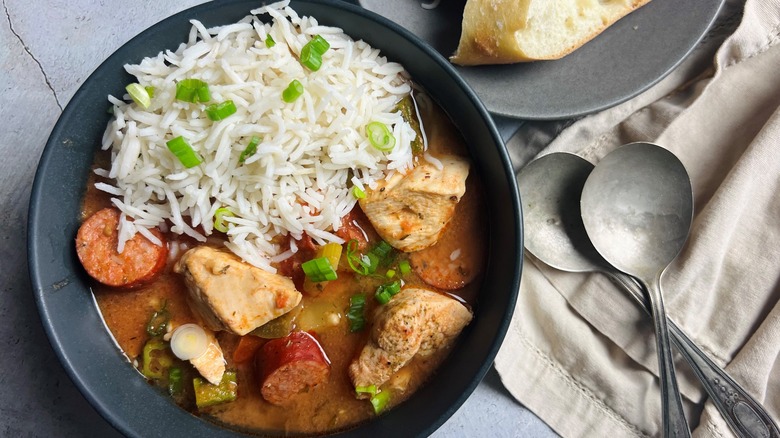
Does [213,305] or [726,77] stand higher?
[726,77]

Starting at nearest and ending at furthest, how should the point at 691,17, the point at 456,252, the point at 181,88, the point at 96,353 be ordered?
1. the point at 181,88
2. the point at 96,353
3. the point at 456,252
4. the point at 691,17

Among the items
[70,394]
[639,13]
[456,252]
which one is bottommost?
[70,394]

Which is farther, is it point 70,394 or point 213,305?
point 70,394

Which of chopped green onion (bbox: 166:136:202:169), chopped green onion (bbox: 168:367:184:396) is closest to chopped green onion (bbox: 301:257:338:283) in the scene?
chopped green onion (bbox: 166:136:202:169)

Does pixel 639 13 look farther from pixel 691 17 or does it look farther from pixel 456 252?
pixel 456 252

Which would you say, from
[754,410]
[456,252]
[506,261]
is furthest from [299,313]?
[754,410]

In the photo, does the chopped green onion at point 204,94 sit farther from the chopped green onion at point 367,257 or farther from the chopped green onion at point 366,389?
the chopped green onion at point 366,389

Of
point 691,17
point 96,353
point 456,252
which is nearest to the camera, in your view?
point 96,353

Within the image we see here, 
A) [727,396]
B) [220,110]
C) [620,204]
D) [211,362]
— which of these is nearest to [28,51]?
[220,110]

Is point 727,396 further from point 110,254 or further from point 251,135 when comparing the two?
point 110,254
